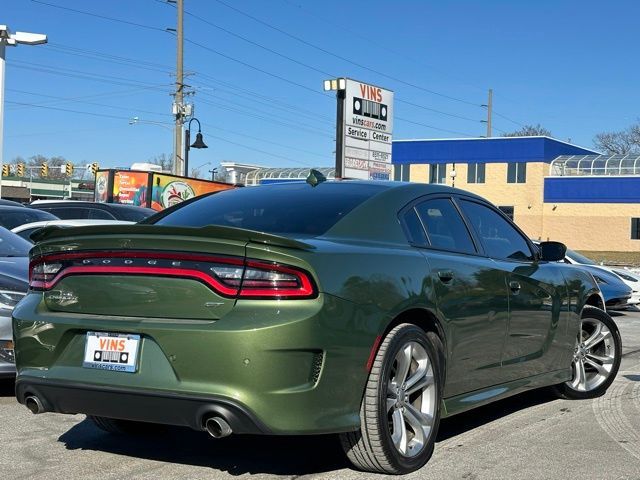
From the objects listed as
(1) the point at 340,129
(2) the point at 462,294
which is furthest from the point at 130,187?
(2) the point at 462,294

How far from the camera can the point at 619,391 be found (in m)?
7.04

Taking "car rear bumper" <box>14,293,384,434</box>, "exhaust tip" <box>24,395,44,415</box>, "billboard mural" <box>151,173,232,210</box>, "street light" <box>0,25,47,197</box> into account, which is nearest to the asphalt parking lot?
"exhaust tip" <box>24,395,44,415</box>

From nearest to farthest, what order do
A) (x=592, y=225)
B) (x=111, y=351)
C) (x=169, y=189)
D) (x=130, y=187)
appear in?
(x=111, y=351), (x=130, y=187), (x=169, y=189), (x=592, y=225)

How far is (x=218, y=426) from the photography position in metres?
3.73

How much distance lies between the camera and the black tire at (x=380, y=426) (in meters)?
4.06

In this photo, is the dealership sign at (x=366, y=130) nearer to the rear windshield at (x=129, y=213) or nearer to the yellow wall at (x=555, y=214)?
the rear windshield at (x=129, y=213)

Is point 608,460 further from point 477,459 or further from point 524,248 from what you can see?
point 524,248

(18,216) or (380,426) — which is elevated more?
(18,216)

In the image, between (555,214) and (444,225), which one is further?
(555,214)

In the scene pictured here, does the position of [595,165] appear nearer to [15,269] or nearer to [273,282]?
[15,269]

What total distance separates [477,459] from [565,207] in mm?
60555

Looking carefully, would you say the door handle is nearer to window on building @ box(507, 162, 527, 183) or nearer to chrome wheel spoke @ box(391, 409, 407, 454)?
chrome wheel spoke @ box(391, 409, 407, 454)

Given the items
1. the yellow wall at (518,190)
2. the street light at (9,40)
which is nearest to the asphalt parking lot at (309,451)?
the street light at (9,40)

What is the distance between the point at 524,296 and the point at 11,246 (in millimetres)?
4662
